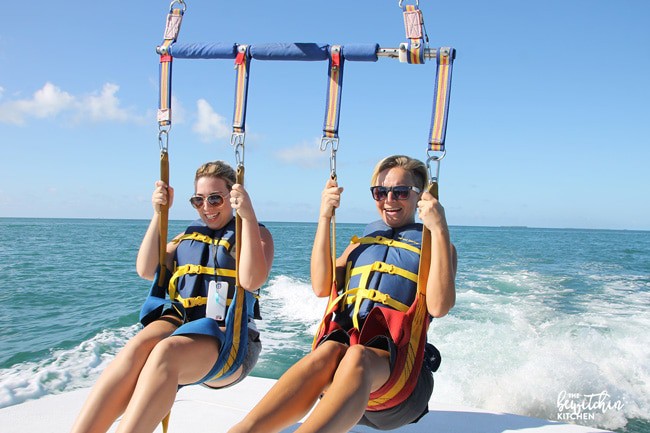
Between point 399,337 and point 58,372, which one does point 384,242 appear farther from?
point 58,372

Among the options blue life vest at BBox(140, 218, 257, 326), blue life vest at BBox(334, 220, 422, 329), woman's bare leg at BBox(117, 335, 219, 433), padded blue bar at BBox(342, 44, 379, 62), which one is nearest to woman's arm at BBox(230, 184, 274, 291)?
blue life vest at BBox(140, 218, 257, 326)

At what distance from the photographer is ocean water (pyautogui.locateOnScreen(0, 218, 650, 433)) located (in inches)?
213

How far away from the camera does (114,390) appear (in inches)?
85.6

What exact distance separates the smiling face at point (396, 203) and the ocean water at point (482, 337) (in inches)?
131

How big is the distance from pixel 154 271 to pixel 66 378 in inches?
145

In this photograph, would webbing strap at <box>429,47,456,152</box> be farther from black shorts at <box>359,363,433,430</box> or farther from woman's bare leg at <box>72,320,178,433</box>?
woman's bare leg at <box>72,320,178,433</box>

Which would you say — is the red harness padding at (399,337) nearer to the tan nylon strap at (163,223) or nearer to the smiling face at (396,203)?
the smiling face at (396,203)

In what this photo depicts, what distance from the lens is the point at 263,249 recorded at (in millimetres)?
2680

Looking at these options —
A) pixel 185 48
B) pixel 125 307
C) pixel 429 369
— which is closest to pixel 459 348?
pixel 429 369

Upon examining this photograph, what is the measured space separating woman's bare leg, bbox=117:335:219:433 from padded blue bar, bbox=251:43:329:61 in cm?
148

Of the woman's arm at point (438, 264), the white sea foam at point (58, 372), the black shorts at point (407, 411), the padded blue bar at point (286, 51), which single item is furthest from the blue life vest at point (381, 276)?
the white sea foam at point (58, 372)

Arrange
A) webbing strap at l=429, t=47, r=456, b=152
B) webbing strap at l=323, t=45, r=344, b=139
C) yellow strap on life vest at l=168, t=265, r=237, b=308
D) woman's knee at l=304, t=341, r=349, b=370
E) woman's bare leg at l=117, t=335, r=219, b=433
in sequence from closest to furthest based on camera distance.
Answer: woman's bare leg at l=117, t=335, r=219, b=433 → woman's knee at l=304, t=341, r=349, b=370 → webbing strap at l=429, t=47, r=456, b=152 → webbing strap at l=323, t=45, r=344, b=139 → yellow strap on life vest at l=168, t=265, r=237, b=308

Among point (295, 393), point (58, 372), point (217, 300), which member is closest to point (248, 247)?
point (217, 300)

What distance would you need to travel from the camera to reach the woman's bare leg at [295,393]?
193 centimetres
